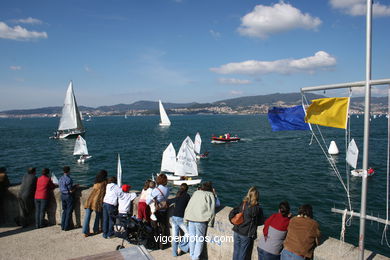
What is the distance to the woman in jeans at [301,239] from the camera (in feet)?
15.6

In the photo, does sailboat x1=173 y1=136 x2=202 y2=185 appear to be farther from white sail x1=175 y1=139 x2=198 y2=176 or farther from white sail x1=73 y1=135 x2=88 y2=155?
white sail x1=73 y1=135 x2=88 y2=155

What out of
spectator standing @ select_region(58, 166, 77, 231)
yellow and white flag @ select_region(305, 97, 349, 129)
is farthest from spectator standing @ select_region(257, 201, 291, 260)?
spectator standing @ select_region(58, 166, 77, 231)

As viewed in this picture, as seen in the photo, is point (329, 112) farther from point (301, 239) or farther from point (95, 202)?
point (95, 202)

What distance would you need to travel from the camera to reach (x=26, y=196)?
323 inches

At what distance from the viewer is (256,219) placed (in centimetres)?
552

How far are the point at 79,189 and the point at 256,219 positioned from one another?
5.37 metres

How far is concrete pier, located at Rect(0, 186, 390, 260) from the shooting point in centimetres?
509

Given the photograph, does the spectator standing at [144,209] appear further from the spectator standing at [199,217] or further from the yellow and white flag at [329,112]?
the yellow and white flag at [329,112]

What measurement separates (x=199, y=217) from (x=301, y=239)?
2.16 meters

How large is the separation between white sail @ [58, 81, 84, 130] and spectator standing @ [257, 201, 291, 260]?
265ft

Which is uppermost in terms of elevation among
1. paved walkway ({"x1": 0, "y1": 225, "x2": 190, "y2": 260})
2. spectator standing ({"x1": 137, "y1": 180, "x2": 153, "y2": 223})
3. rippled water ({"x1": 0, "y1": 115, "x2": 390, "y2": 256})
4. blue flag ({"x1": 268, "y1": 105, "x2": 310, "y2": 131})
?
blue flag ({"x1": 268, "y1": 105, "x2": 310, "y2": 131})

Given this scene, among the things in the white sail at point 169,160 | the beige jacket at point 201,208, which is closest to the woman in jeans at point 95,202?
the beige jacket at point 201,208

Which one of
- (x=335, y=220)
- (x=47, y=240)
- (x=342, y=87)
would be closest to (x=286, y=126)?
(x=342, y=87)

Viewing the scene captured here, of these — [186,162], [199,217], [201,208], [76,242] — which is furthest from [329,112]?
[186,162]
